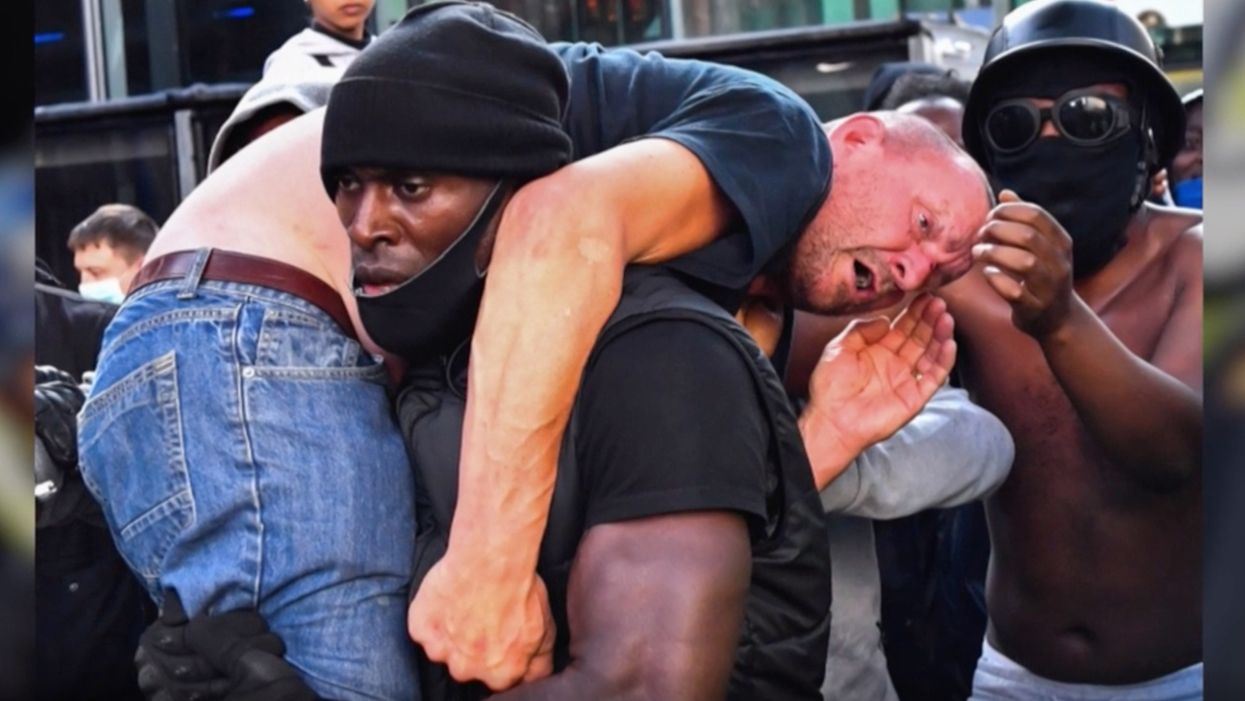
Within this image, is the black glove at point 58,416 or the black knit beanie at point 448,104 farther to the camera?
the black glove at point 58,416

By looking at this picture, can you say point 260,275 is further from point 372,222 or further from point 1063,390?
point 1063,390

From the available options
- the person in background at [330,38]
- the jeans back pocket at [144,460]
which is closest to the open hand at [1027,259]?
the jeans back pocket at [144,460]

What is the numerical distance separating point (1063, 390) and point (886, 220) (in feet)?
2.90

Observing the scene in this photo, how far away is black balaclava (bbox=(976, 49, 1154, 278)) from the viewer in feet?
10.8

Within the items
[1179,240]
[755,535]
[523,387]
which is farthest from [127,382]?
[1179,240]

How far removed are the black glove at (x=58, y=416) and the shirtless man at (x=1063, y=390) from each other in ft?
6.58

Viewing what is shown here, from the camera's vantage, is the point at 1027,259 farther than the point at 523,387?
Yes

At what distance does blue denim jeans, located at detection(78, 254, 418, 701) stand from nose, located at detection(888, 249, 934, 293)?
82cm

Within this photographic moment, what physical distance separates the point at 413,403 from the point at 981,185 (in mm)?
994

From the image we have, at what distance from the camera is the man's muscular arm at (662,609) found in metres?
2.01

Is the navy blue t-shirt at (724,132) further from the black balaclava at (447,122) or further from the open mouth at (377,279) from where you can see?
the open mouth at (377,279)

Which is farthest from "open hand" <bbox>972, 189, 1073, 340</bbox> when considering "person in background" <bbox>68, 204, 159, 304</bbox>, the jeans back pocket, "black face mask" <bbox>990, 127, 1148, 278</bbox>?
"person in background" <bbox>68, 204, 159, 304</bbox>

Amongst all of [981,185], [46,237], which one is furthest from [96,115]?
[981,185]

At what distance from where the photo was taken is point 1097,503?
3.36m
